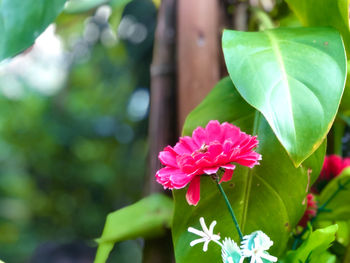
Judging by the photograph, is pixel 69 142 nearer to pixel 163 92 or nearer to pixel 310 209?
pixel 163 92

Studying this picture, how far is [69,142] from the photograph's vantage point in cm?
209

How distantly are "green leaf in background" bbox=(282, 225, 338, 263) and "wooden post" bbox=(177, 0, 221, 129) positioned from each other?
0.72 ft

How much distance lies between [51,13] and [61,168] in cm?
173

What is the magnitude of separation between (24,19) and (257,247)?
37 centimetres

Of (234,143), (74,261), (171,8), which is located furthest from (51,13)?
(74,261)

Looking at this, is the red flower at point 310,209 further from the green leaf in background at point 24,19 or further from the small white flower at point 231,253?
the green leaf in background at point 24,19

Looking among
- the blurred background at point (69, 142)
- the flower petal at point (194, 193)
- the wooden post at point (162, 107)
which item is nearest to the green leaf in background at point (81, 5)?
the wooden post at point (162, 107)

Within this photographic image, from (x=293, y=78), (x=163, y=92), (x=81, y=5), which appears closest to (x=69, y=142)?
(x=81, y=5)

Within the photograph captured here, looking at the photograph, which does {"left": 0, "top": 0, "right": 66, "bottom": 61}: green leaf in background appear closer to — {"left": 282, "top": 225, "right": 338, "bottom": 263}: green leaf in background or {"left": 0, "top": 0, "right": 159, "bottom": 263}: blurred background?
{"left": 282, "top": 225, "right": 338, "bottom": 263}: green leaf in background

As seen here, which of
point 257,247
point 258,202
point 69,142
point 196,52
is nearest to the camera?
point 257,247

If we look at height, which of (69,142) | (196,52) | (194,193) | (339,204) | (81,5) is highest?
(81,5)

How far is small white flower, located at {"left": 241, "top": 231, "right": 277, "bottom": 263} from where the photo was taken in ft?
1.01

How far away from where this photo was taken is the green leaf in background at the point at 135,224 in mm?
499

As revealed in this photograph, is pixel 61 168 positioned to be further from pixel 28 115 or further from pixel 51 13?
pixel 51 13
